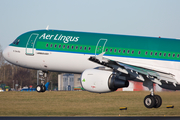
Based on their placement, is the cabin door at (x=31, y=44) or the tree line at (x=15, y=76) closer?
the cabin door at (x=31, y=44)

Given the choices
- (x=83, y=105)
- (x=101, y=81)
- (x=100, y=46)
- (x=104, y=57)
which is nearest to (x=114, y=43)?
(x=100, y=46)

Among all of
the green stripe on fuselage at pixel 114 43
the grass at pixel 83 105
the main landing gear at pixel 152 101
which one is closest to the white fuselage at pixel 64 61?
the green stripe on fuselage at pixel 114 43

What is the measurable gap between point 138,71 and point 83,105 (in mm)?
11931

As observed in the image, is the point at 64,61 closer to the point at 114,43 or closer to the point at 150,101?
the point at 114,43

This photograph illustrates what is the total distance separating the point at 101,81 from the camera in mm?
24281

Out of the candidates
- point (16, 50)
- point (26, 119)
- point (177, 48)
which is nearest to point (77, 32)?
point (16, 50)

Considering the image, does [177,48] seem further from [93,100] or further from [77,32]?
[93,100]

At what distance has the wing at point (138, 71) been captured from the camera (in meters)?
21.4

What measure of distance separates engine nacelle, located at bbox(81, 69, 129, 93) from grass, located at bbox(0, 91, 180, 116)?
359 cm

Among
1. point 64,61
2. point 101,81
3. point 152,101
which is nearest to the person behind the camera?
point 101,81

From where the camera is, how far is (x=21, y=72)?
110 metres

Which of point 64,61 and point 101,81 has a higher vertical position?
point 64,61

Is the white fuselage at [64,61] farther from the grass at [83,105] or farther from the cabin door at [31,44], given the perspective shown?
the grass at [83,105]

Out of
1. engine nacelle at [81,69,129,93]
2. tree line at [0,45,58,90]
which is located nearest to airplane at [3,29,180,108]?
engine nacelle at [81,69,129,93]
